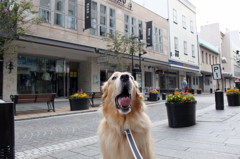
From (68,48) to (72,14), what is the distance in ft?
12.3

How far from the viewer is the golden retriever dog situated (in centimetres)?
221

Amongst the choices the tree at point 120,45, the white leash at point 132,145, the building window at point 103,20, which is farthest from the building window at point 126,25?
the white leash at point 132,145

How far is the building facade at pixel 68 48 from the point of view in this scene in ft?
48.2

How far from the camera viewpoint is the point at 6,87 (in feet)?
46.0

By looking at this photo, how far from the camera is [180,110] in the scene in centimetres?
608

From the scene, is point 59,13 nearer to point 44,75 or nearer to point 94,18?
point 94,18

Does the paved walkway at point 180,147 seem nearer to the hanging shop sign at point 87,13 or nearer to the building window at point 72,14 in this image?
the hanging shop sign at point 87,13

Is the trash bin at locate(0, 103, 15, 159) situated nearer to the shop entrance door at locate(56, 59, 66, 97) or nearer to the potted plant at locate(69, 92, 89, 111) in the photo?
the potted plant at locate(69, 92, 89, 111)

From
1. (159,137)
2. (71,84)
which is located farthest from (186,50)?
(159,137)

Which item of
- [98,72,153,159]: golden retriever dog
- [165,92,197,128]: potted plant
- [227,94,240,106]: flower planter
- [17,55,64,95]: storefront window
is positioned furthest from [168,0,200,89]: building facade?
[98,72,153,159]: golden retriever dog

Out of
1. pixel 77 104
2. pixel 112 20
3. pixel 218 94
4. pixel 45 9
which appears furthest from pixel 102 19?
pixel 218 94

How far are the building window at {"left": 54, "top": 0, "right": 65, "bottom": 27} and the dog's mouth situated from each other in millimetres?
15415

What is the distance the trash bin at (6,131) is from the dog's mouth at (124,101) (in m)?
1.25

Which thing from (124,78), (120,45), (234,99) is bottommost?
(234,99)
